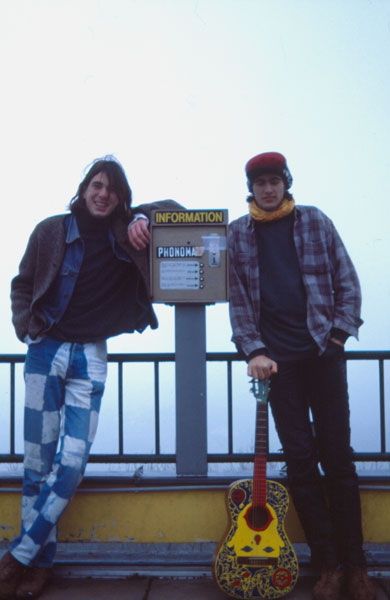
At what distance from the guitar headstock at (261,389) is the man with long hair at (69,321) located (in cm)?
70

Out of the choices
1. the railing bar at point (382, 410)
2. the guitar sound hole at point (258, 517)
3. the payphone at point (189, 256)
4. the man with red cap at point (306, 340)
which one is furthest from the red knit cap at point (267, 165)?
the guitar sound hole at point (258, 517)

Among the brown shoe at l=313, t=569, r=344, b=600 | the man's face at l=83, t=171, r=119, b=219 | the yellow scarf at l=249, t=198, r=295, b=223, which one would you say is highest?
the man's face at l=83, t=171, r=119, b=219

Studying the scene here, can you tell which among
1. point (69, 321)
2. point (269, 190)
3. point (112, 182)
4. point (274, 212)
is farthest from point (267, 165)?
point (69, 321)

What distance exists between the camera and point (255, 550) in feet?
8.48

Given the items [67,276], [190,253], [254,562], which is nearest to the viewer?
[254,562]

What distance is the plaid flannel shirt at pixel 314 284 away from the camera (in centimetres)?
269

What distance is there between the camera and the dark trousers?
8.82 feet

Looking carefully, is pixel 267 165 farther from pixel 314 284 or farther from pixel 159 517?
pixel 159 517

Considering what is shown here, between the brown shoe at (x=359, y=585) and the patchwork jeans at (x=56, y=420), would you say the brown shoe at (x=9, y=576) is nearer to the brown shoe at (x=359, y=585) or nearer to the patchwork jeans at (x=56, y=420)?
the patchwork jeans at (x=56, y=420)

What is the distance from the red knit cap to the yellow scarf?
0.40 ft

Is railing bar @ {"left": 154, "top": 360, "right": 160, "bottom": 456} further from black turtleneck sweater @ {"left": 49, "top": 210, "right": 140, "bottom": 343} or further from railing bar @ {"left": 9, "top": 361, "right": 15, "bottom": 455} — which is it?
railing bar @ {"left": 9, "top": 361, "right": 15, "bottom": 455}

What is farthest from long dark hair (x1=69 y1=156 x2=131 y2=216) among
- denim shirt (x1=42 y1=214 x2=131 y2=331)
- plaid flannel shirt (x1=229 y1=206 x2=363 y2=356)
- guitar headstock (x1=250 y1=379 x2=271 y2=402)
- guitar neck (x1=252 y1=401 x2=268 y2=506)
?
guitar neck (x1=252 y1=401 x2=268 y2=506)

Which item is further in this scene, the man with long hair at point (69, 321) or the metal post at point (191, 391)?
the metal post at point (191, 391)

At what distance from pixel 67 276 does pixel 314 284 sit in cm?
123
